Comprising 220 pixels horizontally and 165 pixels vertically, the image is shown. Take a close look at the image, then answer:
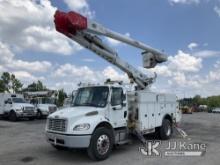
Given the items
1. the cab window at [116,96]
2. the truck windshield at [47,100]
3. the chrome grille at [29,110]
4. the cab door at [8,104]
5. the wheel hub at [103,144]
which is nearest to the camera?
the wheel hub at [103,144]

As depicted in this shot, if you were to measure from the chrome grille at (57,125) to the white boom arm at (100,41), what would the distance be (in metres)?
3.05

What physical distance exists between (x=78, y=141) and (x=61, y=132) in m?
0.64

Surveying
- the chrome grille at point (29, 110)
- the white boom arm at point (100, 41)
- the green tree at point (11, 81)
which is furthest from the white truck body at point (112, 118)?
the green tree at point (11, 81)

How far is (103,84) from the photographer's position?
9.27 meters

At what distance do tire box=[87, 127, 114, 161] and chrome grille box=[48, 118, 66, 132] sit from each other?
36.6 inches

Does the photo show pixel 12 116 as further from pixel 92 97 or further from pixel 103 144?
pixel 103 144

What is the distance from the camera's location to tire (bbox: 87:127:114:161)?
7.82 metres

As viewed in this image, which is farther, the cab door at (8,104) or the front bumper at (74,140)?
the cab door at (8,104)

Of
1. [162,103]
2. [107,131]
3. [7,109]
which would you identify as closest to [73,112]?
[107,131]

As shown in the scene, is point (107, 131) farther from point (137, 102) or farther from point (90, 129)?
point (137, 102)

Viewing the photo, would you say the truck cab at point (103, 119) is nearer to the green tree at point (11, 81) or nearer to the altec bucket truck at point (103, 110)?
the altec bucket truck at point (103, 110)

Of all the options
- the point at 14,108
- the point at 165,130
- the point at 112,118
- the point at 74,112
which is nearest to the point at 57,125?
→ the point at 74,112

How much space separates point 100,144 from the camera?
26.3 ft

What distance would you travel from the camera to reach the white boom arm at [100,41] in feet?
29.0
